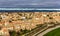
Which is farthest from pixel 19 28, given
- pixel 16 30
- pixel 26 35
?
pixel 26 35

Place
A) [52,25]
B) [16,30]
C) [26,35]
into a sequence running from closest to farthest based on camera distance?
[26,35] → [16,30] → [52,25]

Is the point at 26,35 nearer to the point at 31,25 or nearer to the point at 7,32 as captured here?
the point at 7,32

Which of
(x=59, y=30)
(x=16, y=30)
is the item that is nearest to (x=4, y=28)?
(x=16, y=30)

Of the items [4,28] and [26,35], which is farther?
[4,28]

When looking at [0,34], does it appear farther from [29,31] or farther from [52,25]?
[52,25]

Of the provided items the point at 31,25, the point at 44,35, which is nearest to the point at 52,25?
the point at 31,25

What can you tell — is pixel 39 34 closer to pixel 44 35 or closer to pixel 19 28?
pixel 44 35

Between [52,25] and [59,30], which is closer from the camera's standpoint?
[59,30]

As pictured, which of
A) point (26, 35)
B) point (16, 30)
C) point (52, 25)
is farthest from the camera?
point (52, 25)
